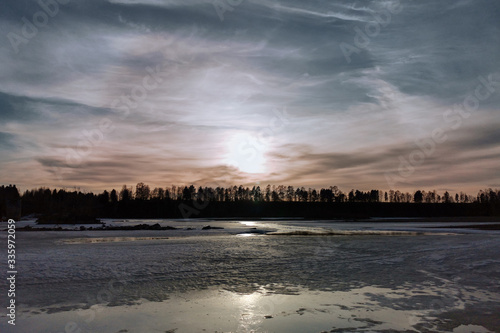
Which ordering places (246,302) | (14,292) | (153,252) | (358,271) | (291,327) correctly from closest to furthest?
(291,327) → (246,302) → (14,292) → (358,271) → (153,252)

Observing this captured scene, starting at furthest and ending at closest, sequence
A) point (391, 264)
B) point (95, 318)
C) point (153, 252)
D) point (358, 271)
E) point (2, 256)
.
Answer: point (153, 252)
point (2, 256)
point (391, 264)
point (358, 271)
point (95, 318)

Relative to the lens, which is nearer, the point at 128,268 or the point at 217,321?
the point at 217,321

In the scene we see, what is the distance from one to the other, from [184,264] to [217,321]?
374 inches

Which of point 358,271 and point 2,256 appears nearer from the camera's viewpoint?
point 358,271

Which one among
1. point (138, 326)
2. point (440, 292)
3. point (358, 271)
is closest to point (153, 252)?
point (358, 271)

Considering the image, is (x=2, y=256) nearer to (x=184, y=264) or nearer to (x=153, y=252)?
(x=153, y=252)

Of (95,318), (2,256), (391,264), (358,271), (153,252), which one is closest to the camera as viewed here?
(95,318)

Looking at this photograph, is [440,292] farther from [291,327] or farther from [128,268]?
[128,268]

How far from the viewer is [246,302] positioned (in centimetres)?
1063

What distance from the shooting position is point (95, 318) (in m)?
9.18

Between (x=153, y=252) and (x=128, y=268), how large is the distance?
245 inches

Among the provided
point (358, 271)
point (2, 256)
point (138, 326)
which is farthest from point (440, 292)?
point (2, 256)

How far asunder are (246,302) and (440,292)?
635 cm

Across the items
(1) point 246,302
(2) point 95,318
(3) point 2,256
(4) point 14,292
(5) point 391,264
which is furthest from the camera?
(3) point 2,256
